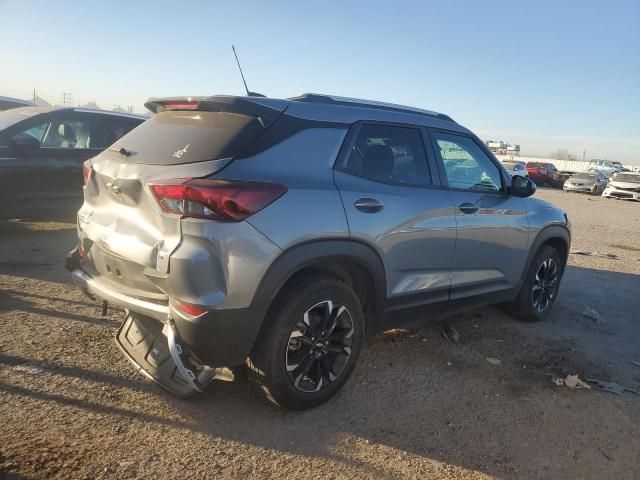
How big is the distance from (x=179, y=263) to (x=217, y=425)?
100 centimetres

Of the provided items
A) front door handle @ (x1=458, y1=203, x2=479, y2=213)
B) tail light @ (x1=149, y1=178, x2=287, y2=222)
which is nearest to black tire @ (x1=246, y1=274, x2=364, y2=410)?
tail light @ (x1=149, y1=178, x2=287, y2=222)

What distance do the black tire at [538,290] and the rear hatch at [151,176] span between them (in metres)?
3.06

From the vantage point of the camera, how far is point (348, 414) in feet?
10.4

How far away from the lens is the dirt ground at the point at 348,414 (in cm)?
263

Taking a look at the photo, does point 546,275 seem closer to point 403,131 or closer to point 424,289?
point 424,289

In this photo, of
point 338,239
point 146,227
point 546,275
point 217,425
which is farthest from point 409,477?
point 546,275

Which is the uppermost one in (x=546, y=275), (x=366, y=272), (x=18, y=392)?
(x=366, y=272)

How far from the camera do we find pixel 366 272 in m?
3.28

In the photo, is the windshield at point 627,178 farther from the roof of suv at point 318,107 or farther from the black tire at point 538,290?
the roof of suv at point 318,107

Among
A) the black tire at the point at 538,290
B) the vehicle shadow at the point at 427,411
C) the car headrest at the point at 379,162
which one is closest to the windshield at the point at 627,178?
the black tire at the point at 538,290

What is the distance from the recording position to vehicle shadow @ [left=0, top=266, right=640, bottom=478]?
2812mm

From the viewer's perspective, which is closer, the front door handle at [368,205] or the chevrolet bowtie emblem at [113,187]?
the chevrolet bowtie emblem at [113,187]

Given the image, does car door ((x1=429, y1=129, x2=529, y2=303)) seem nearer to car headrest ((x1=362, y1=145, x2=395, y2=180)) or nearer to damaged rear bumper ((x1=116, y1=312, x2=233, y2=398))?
car headrest ((x1=362, y1=145, x2=395, y2=180))

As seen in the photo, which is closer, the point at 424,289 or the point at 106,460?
the point at 106,460
